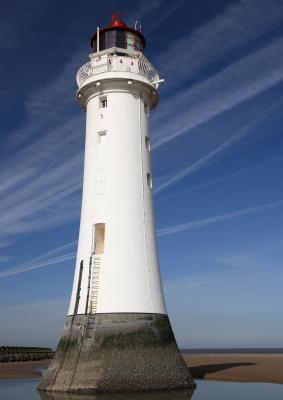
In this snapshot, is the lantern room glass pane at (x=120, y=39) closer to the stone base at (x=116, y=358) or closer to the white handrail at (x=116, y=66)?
the white handrail at (x=116, y=66)

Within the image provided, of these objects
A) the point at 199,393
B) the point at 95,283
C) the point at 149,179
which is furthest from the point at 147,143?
the point at 199,393

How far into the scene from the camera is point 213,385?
20.4 meters

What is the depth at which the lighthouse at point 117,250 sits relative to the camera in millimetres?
17188

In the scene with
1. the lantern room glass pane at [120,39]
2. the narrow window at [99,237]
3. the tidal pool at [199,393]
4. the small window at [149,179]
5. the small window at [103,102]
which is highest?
the lantern room glass pane at [120,39]

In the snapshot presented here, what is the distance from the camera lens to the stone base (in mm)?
16719

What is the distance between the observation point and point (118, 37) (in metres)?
21.2

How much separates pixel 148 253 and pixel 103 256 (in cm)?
173

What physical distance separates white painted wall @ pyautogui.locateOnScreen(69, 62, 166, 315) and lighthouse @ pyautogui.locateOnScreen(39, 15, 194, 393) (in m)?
0.04

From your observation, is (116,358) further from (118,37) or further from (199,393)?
(118,37)

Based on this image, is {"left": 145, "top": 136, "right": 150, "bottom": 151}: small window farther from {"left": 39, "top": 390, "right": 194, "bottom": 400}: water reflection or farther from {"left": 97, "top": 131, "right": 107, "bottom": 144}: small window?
{"left": 39, "top": 390, "right": 194, "bottom": 400}: water reflection

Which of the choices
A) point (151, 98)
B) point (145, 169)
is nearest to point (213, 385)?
point (145, 169)

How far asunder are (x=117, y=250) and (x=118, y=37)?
9.10 m

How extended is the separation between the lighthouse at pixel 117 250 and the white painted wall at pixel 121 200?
0.04m

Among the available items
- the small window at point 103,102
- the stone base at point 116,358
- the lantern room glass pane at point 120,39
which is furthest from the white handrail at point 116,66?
the stone base at point 116,358
